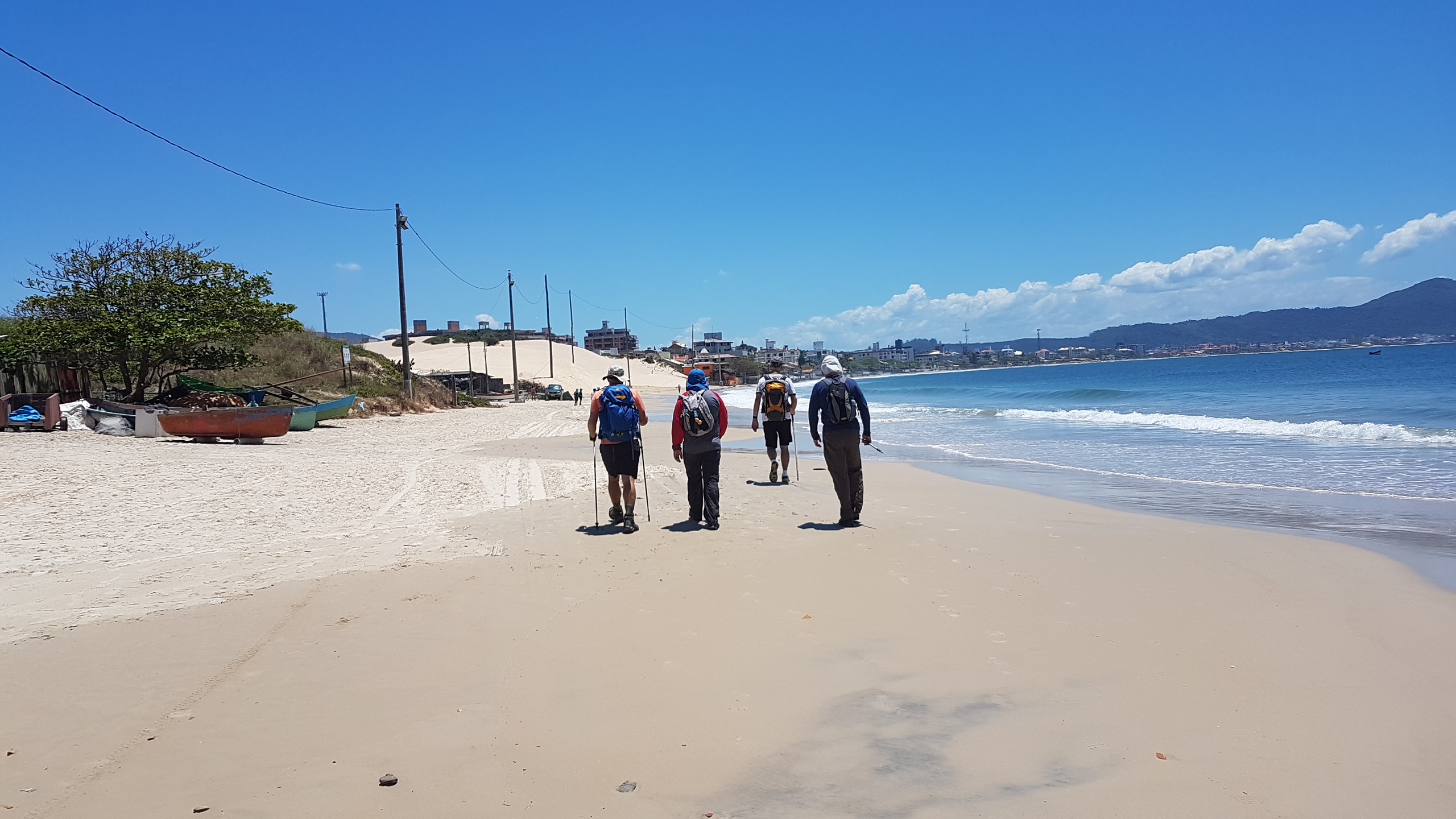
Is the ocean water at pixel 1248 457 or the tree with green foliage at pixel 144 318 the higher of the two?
the tree with green foliage at pixel 144 318

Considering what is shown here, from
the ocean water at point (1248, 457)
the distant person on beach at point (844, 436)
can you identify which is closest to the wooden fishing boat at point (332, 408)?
the ocean water at point (1248, 457)

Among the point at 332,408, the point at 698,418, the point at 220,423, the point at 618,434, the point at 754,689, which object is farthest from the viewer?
the point at 332,408

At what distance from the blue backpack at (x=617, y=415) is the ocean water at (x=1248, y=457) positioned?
5.95 m

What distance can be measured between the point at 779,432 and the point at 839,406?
3.49 metres

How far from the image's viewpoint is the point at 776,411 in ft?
38.3

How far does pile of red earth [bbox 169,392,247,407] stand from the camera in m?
19.1

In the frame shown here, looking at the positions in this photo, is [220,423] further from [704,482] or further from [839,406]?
[839,406]

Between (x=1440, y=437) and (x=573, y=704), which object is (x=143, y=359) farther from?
(x=1440, y=437)

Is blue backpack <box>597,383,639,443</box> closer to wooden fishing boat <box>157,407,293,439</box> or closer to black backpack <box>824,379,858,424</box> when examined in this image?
black backpack <box>824,379,858,424</box>

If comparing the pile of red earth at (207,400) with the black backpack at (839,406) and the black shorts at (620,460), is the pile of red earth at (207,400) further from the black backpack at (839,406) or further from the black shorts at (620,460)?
the black backpack at (839,406)

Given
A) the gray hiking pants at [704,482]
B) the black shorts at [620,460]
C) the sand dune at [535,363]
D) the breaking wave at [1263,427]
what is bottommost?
the breaking wave at [1263,427]

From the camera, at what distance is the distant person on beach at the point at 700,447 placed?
8383 mm

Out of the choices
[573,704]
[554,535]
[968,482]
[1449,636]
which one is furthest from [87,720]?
[968,482]

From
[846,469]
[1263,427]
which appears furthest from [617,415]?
[1263,427]
